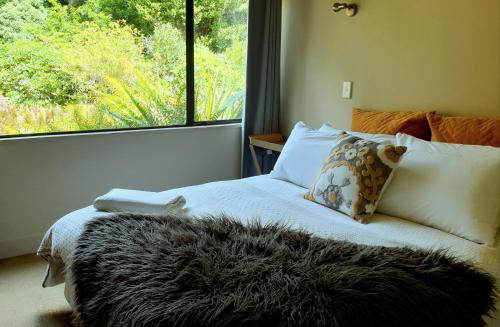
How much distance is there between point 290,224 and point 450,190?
0.69 meters

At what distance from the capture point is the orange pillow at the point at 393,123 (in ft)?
7.05

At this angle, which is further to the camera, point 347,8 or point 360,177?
point 347,8

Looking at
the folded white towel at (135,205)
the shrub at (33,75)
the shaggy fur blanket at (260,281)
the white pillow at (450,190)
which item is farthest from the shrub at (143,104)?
the white pillow at (450,190)

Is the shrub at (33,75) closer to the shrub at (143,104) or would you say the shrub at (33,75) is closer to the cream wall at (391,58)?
the shrub at (143,104)

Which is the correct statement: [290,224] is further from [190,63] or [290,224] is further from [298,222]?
[190,63]

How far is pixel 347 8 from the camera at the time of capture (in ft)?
8.57

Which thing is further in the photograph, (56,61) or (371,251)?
(56,61)

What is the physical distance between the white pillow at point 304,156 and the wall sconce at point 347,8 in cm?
91

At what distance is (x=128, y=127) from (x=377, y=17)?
1.89m

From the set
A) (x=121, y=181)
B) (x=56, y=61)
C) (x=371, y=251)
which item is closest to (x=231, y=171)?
(x=121, y=181)

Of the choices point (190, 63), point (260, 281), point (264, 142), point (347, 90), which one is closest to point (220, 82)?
point (190, 63)

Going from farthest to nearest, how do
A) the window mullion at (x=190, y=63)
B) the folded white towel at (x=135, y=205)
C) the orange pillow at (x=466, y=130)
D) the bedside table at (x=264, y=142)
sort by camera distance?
the bedside table at (x=264, y=142) < the window mullion at (x=190, y=63) < the orange pillow at (x=466, y=130) < the folded white towel at (x=135, y=205)

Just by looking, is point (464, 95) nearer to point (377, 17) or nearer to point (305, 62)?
point (377, 17)

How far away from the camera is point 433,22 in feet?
7.21
